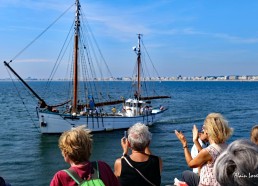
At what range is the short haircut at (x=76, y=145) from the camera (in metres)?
3.94

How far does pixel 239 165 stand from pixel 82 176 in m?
1.91

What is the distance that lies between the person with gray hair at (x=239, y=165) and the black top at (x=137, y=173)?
7.81 ft

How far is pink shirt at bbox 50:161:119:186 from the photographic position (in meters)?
3.86

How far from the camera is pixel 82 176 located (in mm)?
3920

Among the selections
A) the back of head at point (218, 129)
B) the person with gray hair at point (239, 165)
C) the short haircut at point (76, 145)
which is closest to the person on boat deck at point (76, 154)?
the short haircut at point (76, 145)

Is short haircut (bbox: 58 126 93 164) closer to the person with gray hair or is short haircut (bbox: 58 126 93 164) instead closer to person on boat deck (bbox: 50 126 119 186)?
person on boat deck (bbox: 50 126 119 186)

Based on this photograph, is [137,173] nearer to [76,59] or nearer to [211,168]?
[211,168]

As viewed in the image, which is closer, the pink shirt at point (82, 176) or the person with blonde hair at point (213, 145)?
the pink shirt at point (82, 176)

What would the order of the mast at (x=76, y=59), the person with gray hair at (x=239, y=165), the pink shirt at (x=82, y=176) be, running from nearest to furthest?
the person with gray hair at (x=239, y=165) → the pink shirt at (x=82, y=176) → the mast at (x=76, y=59)

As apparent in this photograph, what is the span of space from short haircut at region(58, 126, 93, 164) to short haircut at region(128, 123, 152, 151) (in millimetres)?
1077

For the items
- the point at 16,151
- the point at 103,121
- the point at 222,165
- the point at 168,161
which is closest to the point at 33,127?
the point at 103,121

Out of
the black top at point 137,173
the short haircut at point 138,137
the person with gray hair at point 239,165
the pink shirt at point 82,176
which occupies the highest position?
the person with gray hair at point 239,165

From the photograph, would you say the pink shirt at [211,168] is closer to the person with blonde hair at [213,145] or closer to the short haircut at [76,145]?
the person with blonde hair at [213,145]

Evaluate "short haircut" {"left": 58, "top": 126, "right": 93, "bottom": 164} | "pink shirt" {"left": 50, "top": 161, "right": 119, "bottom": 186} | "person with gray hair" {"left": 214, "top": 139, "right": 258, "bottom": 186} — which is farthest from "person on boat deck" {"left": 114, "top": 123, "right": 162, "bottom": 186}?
"person with gray hair" {"left": 214, "top": 139, "right": 258, "bottom": 186}
